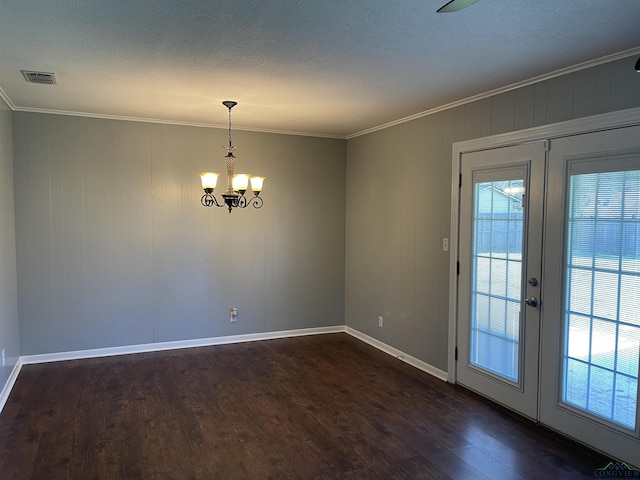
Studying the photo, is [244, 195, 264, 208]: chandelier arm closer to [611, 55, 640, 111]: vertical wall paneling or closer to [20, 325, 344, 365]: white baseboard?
[20, 325, 344, 365]: white baseboard

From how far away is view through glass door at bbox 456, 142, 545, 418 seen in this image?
11.3 feet

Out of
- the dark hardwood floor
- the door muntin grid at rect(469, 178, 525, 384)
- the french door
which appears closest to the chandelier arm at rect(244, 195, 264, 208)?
the dark hardwood floor

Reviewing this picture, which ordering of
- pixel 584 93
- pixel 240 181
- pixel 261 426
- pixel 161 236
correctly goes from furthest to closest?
1. pixel 161 236
2. pixel 240 181
3. pixel 261 426
4. pixel 584 93

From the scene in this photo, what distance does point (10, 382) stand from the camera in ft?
13.2

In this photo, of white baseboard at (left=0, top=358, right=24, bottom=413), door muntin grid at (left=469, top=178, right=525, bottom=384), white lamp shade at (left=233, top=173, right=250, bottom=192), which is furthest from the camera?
white lamp shade at (left=233, top=173, right=250, bottom=192)

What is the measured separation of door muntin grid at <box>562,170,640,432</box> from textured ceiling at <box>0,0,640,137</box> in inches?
35.0

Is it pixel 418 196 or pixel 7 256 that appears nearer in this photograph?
pixel 7 256

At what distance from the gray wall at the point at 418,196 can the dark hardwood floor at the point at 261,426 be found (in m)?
0.61

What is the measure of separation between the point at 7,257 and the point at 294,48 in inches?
126

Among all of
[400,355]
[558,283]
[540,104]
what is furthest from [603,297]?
[400,355]

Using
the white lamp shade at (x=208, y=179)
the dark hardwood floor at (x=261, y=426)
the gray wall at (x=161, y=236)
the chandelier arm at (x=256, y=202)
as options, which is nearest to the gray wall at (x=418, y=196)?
the gray wall at (x=161, y=236)

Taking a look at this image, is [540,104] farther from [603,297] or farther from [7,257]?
[7,257]

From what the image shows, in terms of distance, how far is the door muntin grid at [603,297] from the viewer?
2.80 metres

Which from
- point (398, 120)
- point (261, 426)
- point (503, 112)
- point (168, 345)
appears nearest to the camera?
point (261, 426)
